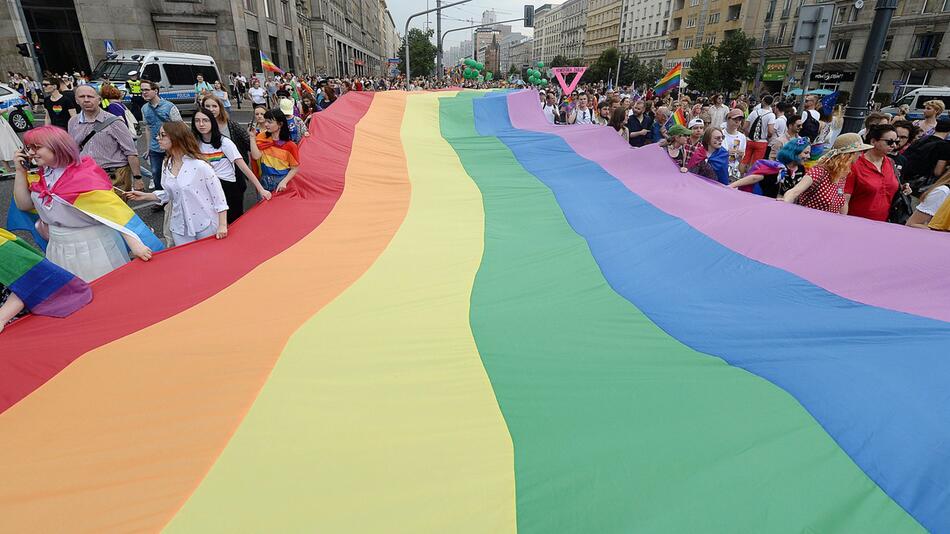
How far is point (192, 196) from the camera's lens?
392cm

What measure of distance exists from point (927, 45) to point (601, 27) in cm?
→ 6866

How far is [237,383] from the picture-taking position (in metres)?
2.28

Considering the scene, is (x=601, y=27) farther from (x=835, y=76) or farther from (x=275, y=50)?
(x=275, y=50)

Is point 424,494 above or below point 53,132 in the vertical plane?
below

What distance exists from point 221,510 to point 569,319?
190 cm

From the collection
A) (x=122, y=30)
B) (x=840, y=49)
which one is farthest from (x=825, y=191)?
(x=840, y=49)

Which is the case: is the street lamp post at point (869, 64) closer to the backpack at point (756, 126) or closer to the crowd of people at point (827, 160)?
the crowd of people at point (827, 160)

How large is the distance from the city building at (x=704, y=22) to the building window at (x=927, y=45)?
1546 centimetres

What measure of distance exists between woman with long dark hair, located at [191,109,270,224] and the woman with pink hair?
1.35m

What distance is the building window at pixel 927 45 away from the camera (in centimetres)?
3525

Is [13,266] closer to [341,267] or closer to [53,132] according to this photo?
[53,132]

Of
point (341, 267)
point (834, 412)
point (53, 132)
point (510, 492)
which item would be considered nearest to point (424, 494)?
point (510, 492)

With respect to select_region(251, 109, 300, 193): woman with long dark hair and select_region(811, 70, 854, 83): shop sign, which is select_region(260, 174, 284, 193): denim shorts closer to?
select_region(251, 109, 300, 193): woman with long dark hair

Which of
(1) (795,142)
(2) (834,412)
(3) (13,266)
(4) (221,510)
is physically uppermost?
(1) (795,142)
